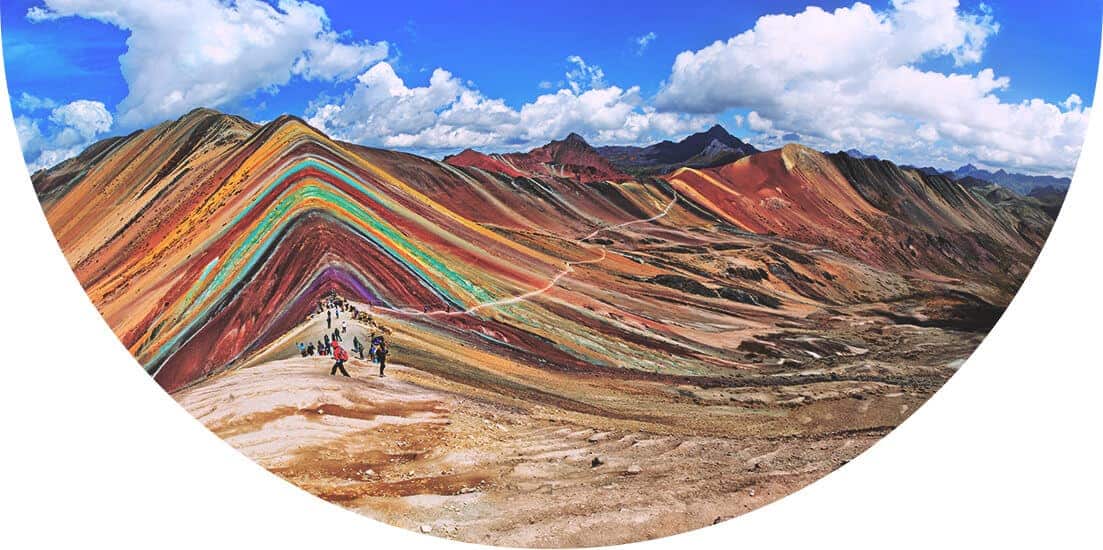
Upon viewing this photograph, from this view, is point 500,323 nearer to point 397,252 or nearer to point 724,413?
point 397,252

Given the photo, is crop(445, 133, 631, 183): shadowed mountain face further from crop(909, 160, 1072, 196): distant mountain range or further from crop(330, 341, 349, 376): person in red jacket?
crop(909, 160, 1072, 196): distant mountain range

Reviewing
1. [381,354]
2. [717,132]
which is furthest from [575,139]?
[381,354]

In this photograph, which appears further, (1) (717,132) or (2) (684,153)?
(2) (684,153)

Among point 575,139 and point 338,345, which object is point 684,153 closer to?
point 575,139

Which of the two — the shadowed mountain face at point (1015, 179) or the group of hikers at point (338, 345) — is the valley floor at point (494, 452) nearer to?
the group of hikers at point (338, 345)

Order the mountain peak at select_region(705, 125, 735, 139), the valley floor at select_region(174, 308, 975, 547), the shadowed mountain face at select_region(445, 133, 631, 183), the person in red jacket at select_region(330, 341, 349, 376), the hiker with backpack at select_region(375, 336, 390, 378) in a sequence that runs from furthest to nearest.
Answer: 1. the shadowed mountain face at select_region(445, 133, 631, 183)
2. the mountain peak at select_region(705, 125, 735, 139)
3. the hiker with backpack at select_region(375, 336, 390, 378)
4. the person in red jacket at select_region(330, 341, 349, 376)
5. the valley floor at select_region(174, 308, 975, 547)

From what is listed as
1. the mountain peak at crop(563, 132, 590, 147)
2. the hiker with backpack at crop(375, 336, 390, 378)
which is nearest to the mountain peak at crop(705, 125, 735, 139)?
the mountain peak at crop(563, 132, 590, 147)

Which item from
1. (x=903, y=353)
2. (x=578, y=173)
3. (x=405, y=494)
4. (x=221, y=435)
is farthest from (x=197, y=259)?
(x=903, y=353)

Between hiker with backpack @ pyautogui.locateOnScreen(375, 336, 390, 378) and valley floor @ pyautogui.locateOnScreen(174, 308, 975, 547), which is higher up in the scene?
hiker with backpack @ pyautogui.locateOnScreen(375, 336, 390, 378)
